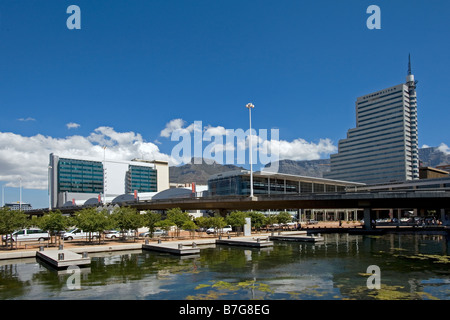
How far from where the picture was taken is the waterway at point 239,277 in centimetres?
2180

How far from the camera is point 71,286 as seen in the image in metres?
24.4

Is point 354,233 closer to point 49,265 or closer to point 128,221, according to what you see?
point 128,221

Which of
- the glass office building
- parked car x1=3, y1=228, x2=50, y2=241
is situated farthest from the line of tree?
the glass office building

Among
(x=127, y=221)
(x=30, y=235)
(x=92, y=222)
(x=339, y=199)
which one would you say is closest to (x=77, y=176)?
(x=30, y=235)

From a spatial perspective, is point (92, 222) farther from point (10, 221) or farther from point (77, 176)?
point (77, 176)

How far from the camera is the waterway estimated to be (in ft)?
71.5

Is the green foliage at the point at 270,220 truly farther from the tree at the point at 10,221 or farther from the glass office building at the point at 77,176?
the glass office building at the point at 77,176

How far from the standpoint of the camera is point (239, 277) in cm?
2697

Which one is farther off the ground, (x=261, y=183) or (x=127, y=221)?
(x=261, y=183)

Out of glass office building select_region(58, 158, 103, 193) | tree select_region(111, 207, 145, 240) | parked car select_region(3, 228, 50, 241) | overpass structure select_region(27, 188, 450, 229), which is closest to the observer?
tree select_region(111, 207, 145, 240)

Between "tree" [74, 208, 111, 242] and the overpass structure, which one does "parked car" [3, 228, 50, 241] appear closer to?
"tree" [74, 208, 111, 242]

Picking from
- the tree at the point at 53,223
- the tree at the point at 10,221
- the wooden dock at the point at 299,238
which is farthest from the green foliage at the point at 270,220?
the tree at the point at 10,221

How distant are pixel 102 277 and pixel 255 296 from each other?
12.7 meters
